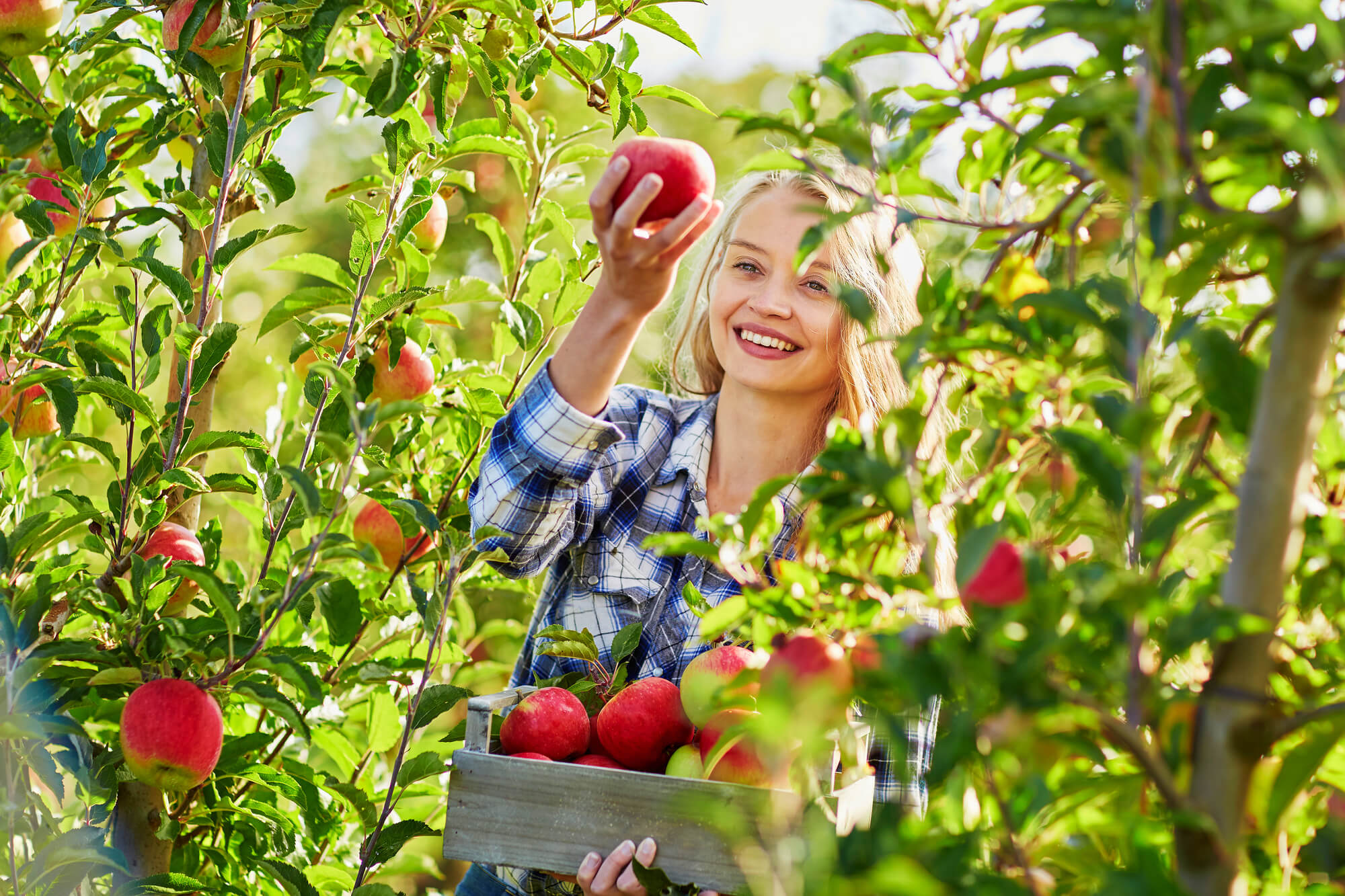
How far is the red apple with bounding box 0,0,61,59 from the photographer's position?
1.28 metres

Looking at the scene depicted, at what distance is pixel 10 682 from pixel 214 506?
12.4 ft

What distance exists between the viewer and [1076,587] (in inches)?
21.7

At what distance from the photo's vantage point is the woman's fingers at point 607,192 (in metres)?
1.03

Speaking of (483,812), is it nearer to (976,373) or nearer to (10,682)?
(10,682)

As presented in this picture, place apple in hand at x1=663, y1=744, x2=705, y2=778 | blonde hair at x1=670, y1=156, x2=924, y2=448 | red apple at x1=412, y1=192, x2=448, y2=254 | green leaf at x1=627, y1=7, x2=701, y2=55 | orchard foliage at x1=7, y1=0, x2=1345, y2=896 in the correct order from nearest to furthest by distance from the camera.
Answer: orchard foliage at x1=7, y1=0, x2=1345, y2=896 → apple in hand at x1=663, y1=744, x2=705, y2=778 → green leaf at x1=627, y1=7, x2=701, y2=55 → red apple at x1=412, y1=192, x2=448, y2=254 → blonde hair at x1=670, y1=156, x2=924, y2=448

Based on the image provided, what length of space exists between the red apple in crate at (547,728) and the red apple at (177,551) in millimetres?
396

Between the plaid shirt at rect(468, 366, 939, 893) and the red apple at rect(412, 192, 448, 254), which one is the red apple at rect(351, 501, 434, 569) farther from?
the red apple at rect(412, 192, 448, 254)

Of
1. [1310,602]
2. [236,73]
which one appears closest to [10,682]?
[236,73]

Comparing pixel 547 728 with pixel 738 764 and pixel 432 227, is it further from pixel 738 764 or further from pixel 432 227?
pixel 432 227

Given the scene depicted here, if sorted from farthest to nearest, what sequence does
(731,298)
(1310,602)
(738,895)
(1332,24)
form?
(731,298) → (738,895) → (1310,602) → (1332,24)

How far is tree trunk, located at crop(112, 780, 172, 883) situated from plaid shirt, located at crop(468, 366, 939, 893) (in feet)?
1.34

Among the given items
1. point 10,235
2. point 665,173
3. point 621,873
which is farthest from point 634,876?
point 10,235

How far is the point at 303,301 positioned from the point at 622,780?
2.26 feet

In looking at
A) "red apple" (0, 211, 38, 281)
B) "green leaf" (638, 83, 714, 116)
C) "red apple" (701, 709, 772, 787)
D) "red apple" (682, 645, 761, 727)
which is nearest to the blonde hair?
"green leaf" (638, 83, 714, 116)
